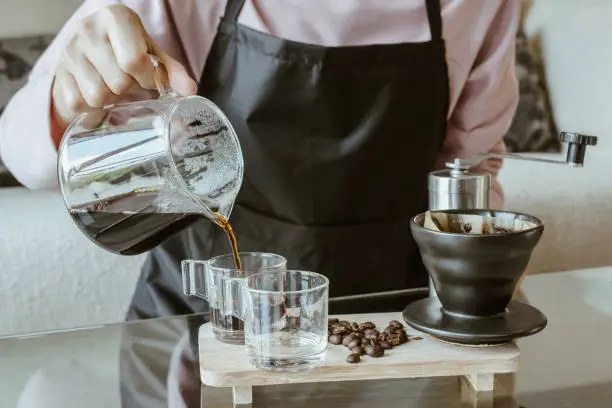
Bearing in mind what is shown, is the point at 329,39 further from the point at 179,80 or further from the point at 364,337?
the point at 364,337

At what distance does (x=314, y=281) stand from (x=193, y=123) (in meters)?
0.19

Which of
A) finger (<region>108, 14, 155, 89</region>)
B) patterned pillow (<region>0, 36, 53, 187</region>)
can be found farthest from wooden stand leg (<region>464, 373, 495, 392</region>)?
patterned pillow (<region>0, 36, 53, 187</region>)

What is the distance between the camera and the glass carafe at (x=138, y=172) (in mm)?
713

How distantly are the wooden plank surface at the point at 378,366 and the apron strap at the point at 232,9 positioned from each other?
1.45ft

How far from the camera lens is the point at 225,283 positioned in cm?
74

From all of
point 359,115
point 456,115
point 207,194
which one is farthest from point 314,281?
point 456,115

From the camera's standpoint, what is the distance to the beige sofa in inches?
64.7

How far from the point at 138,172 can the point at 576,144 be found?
45 centimetres

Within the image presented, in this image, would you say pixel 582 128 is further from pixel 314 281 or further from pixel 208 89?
pixel 314 281

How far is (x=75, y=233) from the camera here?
1664mm

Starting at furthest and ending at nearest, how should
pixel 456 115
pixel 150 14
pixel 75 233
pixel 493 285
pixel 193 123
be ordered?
1. pixel 75 233
2. pixel 456 115
3. pixel 150 14
4. pixel 193 123
5. pixel 493 285

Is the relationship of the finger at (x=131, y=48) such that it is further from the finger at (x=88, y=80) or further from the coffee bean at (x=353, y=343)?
the coffee bean at (x=353, y=343)

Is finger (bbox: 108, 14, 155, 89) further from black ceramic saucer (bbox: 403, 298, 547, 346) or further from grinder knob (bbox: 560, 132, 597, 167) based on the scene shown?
grinder knob (bbox: 560, 132, 597, 167)

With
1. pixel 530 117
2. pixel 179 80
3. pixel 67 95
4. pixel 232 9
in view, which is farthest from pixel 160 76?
pixel 530 117
